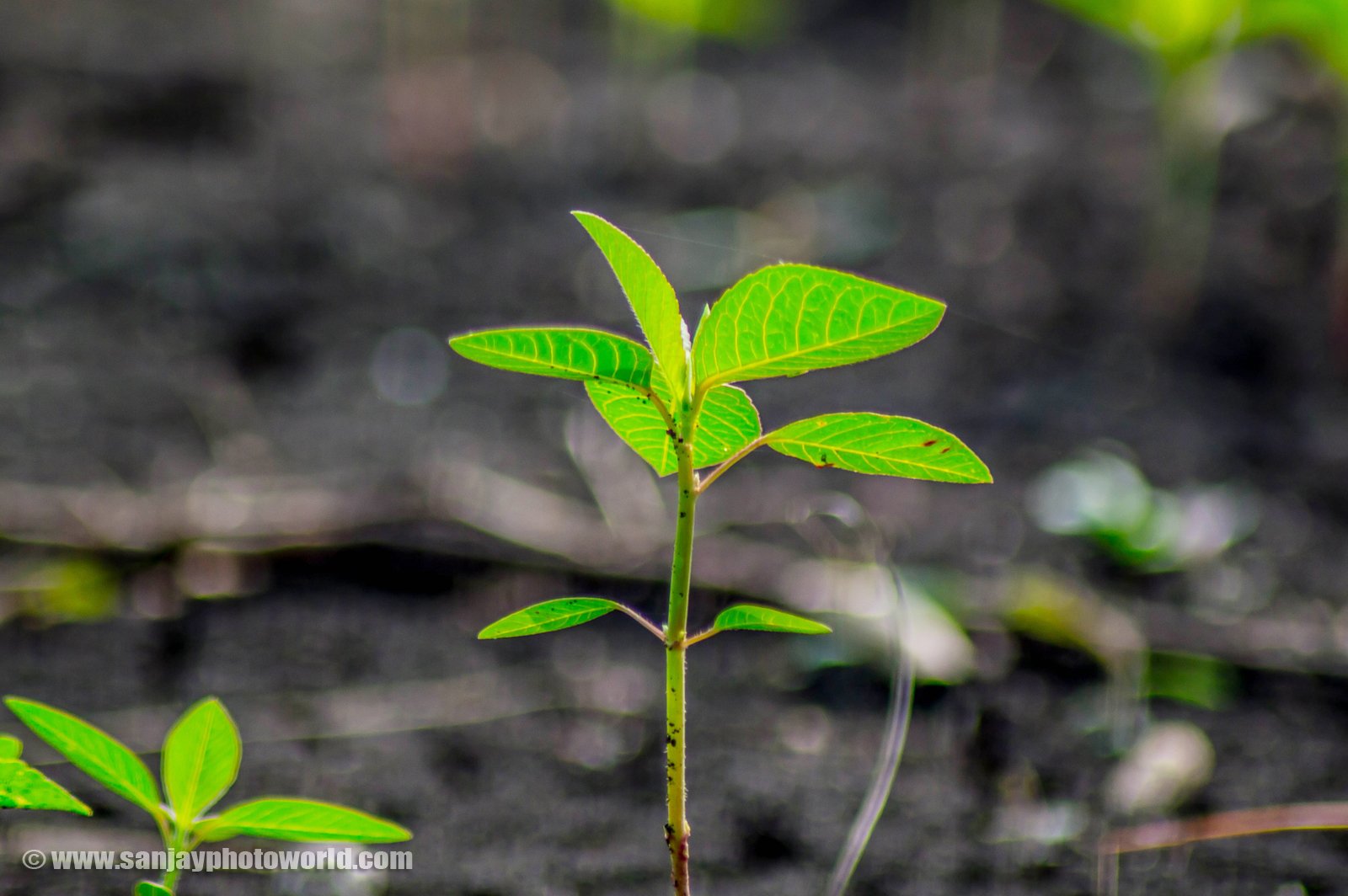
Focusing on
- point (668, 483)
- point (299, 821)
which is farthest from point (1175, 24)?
point (299, 821)

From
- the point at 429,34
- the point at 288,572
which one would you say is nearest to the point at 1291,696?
the point at 288,572

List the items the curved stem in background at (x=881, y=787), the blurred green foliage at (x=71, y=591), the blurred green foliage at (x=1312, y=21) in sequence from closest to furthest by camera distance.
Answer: the curved stem in background at (x=881, y=787), the blurred green foliage at (x=71, y=591), the blurred green foliage at (x=1312, y=21)

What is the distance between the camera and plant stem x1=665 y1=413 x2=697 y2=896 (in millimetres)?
521

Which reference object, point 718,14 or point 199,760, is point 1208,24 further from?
point 199,760

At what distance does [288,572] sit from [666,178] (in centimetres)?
183

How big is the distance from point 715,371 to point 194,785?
0.37 meters

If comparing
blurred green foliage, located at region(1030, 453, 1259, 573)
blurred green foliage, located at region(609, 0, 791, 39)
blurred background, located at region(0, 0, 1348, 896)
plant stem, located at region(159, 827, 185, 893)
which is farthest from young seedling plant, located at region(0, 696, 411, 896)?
blurred green foliage, located at region(609, 0, 791, 39)

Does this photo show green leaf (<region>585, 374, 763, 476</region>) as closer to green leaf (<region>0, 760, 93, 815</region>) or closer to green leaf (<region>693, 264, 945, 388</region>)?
green leaf (<region>693, 264, 945, 388</region>)

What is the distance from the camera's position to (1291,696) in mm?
1048

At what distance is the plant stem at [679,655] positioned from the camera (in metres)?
0.52

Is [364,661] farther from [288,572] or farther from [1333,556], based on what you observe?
[1333,556]

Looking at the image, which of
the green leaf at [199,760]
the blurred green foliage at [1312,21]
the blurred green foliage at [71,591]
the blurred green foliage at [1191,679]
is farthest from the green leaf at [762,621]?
the blurred green foliage at [1312,21]

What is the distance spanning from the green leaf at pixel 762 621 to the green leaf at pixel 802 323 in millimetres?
117

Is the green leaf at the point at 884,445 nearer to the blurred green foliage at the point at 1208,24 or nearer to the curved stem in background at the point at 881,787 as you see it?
the curved stem in background at the point at 881,787
